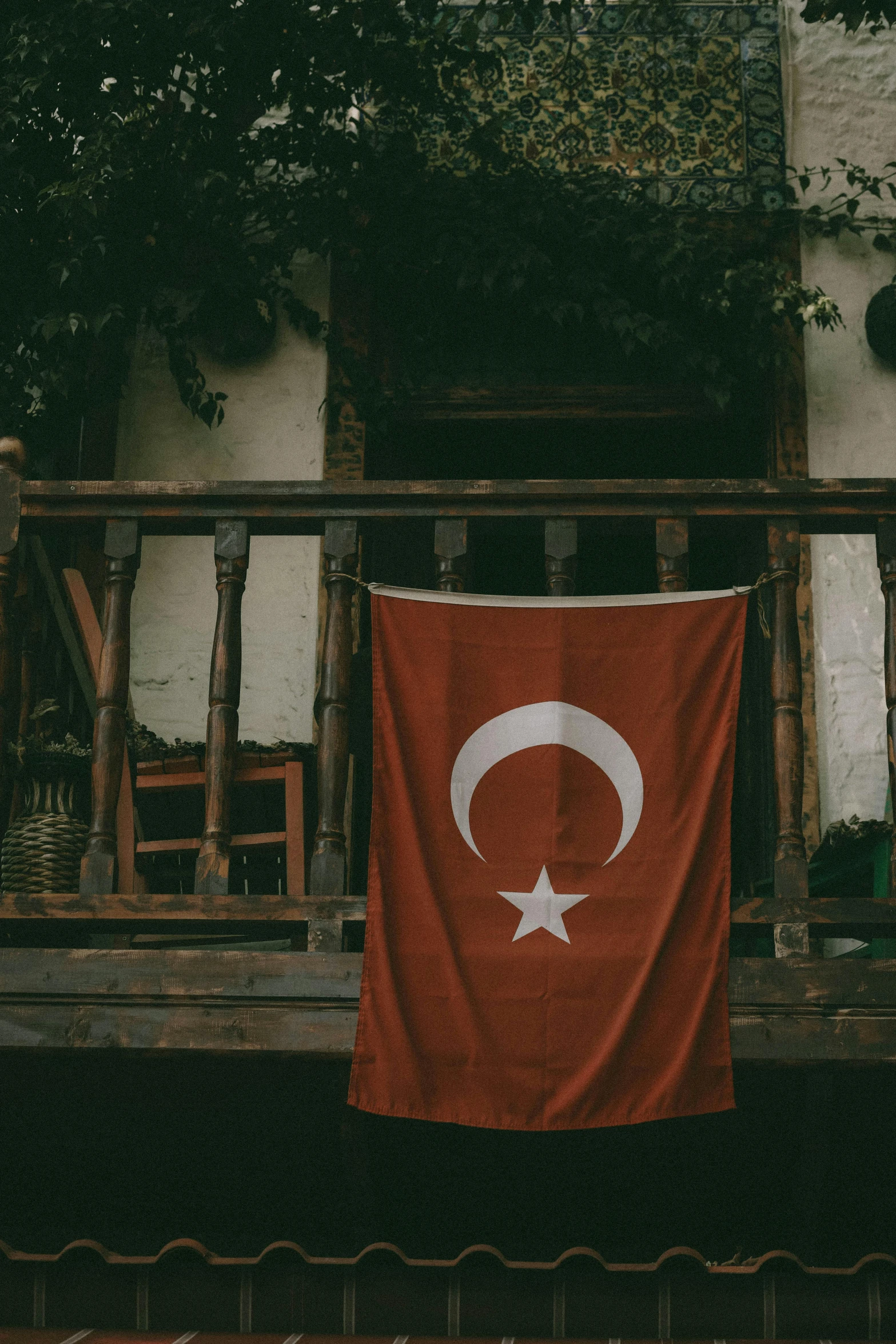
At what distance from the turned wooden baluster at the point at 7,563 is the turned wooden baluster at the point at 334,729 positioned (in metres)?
0.91

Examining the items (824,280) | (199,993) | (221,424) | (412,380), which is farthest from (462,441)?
(199,993)

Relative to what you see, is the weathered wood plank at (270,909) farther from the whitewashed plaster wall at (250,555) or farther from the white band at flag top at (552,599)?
the whitewashed plaster wall at (250,555)

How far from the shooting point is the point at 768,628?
15.1ft

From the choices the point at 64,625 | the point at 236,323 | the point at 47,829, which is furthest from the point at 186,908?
the point at 236,323

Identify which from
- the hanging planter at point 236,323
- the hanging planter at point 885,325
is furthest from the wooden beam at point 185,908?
the hanging planter at point 885,325

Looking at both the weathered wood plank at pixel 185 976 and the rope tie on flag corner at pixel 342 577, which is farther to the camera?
the rope tie on flag corner at pixel 342 577

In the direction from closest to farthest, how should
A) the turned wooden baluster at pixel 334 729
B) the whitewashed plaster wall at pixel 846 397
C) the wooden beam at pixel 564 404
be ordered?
the turned wooden baluster at pixel 334 729 → the whitewashed plaster wall at pixel 846 397 → the wooden beam at pixel 564 404

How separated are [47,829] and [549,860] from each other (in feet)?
5.20

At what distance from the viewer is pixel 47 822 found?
4824 mm

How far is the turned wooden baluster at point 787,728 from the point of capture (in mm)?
4246

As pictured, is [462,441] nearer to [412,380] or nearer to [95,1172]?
[412,380]

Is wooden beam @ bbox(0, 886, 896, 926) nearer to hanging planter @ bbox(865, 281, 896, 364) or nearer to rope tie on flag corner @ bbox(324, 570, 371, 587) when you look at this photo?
rope tie on flag corner @ bbox(324, 570, 371, 587)

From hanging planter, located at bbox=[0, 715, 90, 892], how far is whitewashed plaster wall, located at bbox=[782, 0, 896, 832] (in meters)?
3.09

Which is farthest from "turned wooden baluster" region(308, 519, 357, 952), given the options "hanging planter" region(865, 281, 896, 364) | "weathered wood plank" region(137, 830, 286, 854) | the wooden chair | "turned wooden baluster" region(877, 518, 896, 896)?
"hanging planter" region(865, 281, 896, 364)
